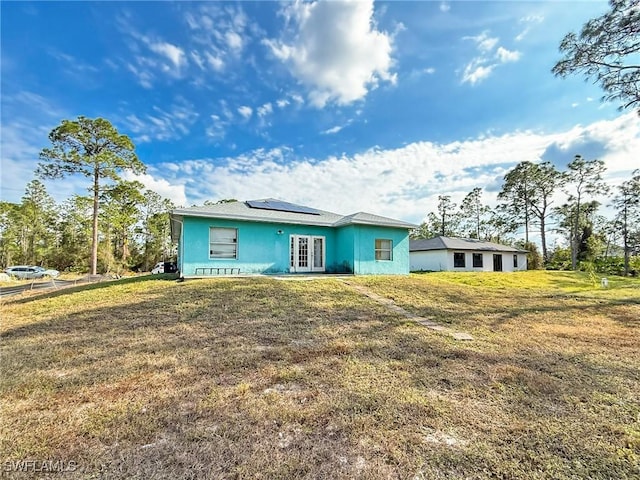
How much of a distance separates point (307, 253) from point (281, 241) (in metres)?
1.46

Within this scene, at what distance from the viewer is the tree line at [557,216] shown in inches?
1085

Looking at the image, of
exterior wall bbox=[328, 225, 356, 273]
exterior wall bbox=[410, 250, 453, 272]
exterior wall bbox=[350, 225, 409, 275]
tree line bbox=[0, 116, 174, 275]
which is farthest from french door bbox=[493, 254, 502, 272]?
tree line bbox=[0, 116, 174, 275]

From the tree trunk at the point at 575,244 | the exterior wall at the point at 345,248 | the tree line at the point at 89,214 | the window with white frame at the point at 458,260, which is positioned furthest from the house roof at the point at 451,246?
the tree line at the point at 89,214

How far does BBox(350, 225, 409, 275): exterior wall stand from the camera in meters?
13.8

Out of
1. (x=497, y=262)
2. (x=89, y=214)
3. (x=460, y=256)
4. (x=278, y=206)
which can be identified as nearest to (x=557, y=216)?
(x=497, y=262)

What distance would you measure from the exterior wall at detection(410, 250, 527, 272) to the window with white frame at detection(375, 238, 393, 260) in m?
13.1

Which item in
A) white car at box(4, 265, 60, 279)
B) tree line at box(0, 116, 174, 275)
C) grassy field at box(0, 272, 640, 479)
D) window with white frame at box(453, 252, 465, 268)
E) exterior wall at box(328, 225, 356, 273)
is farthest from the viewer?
window with white frame at box(453, 252, 465, 268)

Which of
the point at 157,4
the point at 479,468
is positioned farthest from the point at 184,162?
the point at 479,468

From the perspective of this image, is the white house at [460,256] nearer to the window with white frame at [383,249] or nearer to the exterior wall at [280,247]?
the exterior wall at [280,247]

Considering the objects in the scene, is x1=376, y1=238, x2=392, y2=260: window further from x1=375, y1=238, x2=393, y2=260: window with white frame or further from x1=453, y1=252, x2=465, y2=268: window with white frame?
x1=453, y1=252, x2=465, y2=268: window with white frame

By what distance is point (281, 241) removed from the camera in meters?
13.5

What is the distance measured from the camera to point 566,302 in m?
10.5

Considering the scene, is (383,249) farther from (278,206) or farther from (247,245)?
(247,245)

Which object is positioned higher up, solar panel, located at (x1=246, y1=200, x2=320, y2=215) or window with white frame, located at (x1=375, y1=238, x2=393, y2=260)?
solar panel, located at (x1=246, y1=200, x2=320, y2=215)
